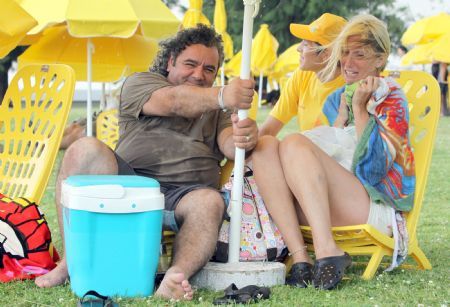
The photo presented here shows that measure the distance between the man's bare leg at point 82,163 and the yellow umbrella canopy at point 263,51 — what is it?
796 inches

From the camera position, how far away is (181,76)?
Answer: 345 centimetres

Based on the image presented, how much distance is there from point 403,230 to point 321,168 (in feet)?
1.59

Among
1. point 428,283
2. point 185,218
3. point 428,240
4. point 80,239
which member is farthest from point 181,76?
point 428,240

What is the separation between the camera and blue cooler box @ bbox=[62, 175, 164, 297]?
108 inches

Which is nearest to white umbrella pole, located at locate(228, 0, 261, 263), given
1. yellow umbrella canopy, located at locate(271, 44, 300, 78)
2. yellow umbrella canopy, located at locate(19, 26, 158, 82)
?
yellow umbrella canopy, located at locate(19, 26, 158, 82)

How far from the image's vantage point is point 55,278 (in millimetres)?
3064

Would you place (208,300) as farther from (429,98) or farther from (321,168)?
(429,98)

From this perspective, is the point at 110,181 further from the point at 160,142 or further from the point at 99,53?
the point at 99,53

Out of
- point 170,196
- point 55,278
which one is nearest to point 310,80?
point 170,196

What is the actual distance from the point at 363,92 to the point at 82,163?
3.88 feet

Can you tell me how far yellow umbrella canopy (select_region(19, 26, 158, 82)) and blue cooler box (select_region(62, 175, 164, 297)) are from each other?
6.43 metres

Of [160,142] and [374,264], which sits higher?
[160,142]

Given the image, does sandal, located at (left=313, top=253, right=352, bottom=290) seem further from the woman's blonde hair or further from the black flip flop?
the woman's blonde hair

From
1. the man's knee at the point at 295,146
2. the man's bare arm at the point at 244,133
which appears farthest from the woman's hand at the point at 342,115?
the man's bare arm at the point at 244,133
